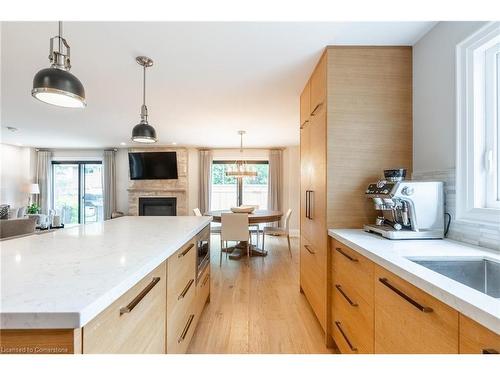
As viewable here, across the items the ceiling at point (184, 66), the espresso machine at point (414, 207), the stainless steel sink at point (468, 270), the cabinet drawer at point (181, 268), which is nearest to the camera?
the stainless steel sink at point (468, 270)

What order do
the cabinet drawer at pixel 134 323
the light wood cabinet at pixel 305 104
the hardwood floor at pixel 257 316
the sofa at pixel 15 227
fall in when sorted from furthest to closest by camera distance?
the sofa at pixel 15 227, the light wood cabinet at pixel 305 104, the hardwood floor at pixel 257 316, the cabinet drawer at pixel 134 323

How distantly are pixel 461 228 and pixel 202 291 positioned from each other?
2.00m

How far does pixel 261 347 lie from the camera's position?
1.79m

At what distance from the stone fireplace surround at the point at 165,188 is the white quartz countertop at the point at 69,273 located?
16.7 ft

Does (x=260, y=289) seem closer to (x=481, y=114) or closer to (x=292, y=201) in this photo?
(x=481, y=114)

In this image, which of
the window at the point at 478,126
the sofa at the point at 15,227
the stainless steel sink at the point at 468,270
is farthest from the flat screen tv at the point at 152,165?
the stainless steel sink at the point at 468,270

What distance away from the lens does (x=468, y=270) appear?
112 cm

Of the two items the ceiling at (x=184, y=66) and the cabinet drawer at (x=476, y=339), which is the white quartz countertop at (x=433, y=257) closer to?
the cabinet drawer at (x=476, y=339)

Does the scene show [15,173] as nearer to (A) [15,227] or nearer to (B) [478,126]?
(A) [15,227]

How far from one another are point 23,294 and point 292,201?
20.3ft

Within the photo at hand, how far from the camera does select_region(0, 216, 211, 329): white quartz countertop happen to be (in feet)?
1.89

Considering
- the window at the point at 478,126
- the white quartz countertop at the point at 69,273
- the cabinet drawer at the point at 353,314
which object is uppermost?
the window at the point at 478,126

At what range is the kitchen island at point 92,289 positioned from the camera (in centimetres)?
59
